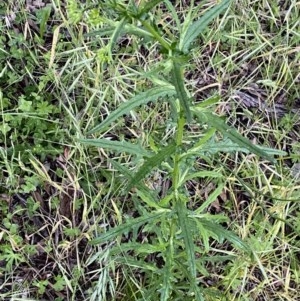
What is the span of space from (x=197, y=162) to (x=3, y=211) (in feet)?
2.74

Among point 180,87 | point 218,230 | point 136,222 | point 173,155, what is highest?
point 180,87

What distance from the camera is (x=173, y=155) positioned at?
186 cm

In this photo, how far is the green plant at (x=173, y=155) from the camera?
1512mm

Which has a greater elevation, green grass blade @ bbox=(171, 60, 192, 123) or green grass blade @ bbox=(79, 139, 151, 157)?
green grass blade @ bbox=(171, 60, 192, 123)

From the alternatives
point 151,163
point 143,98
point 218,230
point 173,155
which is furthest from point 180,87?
point 218,230

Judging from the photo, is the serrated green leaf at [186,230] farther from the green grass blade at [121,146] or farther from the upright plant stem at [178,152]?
the green grass blade at [121,146]

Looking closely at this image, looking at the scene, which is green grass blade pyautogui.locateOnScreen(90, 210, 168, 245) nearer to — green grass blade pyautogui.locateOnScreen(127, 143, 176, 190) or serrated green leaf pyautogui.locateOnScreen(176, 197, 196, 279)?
serrated green leaf pyautogui.locateOnScreen(176, 197, 196, 279)

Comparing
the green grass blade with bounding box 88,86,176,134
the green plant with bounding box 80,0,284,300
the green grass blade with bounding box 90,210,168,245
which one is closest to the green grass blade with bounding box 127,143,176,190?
the green plant with bounding box 80,0,284,300

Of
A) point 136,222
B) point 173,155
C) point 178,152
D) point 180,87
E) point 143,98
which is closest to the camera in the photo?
point 180,87

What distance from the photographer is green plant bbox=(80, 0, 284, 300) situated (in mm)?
1512

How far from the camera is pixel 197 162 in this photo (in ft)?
8.38

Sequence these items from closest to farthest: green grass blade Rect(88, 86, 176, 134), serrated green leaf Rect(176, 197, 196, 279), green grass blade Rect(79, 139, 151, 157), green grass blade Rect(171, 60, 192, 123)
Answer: green grass blade Rect(171, 60, 192, 123) < green grass blade Rect(88, 86, 176, 134) < serrated green leaf Rect(176, 197, 196, 279) < green grass blade Rect(79, 139, 151, 157)

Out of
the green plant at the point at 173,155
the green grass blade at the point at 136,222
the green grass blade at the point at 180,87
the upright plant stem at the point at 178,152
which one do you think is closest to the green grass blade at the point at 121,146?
the green plant at the point at 173,155

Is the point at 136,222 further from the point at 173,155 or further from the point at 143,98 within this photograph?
the point at 143,98
